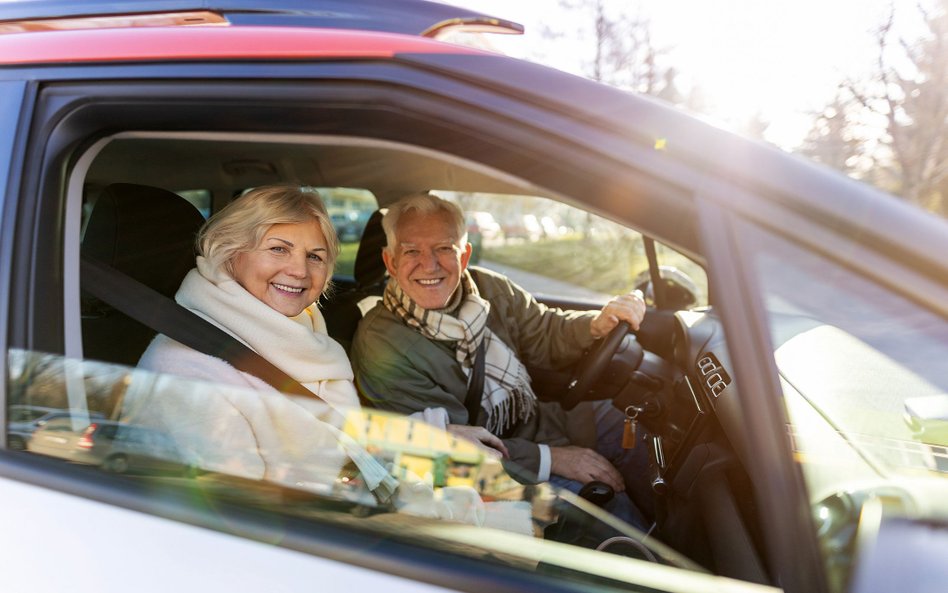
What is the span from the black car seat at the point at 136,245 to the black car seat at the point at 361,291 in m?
0.53

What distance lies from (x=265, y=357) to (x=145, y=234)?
50 cm

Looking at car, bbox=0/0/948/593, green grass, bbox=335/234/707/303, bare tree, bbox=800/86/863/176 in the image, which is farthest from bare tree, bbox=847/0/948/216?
car, bbox=0/0/948/593

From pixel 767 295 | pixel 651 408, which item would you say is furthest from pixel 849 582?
pixel 651 408

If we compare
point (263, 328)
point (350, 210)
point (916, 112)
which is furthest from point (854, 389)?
point (916, 112)

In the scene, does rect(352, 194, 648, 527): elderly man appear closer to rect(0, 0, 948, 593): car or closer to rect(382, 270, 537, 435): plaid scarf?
rect(382, 270, 537, 435): plaid scarf

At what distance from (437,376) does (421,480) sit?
1.18 metres

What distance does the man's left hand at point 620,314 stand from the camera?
2689 mm

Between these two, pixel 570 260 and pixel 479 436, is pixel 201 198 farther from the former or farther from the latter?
pixel 570 260

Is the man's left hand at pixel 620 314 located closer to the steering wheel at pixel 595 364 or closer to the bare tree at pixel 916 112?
the steering wheel at pixel 595 364

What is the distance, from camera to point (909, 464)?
39.9 inches

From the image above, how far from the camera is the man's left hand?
2.69m

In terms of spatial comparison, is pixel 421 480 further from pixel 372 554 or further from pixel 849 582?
pixel 849 582

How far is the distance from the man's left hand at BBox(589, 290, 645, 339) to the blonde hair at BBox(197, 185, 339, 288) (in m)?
1.18

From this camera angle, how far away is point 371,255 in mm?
3271
